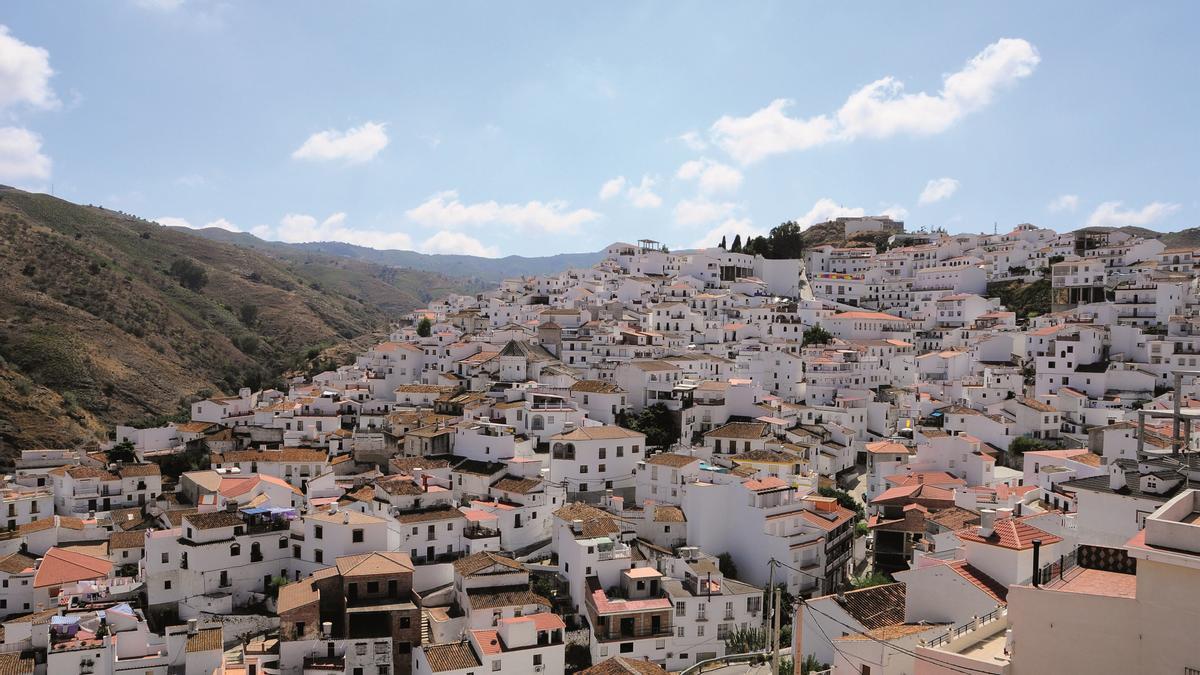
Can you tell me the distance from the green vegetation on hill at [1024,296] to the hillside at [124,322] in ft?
170

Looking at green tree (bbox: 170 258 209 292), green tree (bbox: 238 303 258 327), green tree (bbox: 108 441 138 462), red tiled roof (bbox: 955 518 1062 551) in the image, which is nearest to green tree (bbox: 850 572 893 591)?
red tiled roof (bbox: 955 518 1062 551)

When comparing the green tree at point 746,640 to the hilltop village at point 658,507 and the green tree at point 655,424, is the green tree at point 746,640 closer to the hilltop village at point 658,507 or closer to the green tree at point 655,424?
the hilltop village at point 658,507

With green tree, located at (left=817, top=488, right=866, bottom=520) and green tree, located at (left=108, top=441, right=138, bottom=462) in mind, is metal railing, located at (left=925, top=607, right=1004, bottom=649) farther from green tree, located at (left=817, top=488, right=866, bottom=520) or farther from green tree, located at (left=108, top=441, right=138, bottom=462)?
green tree, located at (left=108, top=441, right=138, bottom=462)

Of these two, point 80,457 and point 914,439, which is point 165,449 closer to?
point 80,457

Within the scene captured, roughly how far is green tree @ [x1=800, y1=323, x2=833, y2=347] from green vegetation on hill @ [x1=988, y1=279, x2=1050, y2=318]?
45.1ft

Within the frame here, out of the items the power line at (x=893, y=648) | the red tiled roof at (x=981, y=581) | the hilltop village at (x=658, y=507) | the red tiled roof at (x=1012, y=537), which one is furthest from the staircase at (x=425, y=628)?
the red tiled roof at (x=1012, y=537)

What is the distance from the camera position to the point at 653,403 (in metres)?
37.5

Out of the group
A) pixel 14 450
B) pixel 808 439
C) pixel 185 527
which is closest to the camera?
pixel 185 527

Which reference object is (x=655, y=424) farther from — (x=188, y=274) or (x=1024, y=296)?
(x=188, y=274)

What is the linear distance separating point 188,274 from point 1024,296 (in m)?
77.1

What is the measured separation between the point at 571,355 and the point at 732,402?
11693 mm

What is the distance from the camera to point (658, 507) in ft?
90.7

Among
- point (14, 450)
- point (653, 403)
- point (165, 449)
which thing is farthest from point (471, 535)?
point (14, 450)

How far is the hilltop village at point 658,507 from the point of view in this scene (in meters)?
14.4
